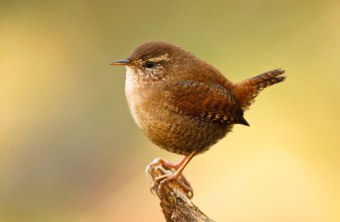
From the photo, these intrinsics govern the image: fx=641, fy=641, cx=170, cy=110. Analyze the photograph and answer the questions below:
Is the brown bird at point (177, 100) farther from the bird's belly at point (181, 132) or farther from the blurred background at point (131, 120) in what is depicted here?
the blurred background at point (131, 120)

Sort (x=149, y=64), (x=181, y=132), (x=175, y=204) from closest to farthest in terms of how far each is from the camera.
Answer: (x=175, y=204) < (x=181, y=132) < (x=149, y=64)

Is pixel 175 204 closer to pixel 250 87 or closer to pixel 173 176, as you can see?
pixel 173 176

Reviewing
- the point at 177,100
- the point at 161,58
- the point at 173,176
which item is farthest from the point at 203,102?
the point at 173,176

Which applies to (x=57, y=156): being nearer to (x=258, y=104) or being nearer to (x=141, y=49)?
(x=258, y=104)

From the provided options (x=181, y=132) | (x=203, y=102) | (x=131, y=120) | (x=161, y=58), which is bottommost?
(x=181, y=132)

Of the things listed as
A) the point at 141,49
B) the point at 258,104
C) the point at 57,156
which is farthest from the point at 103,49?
the point at 141,49

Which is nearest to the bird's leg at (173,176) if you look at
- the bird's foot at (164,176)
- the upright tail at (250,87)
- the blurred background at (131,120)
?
the bird's foot at (164,176)
